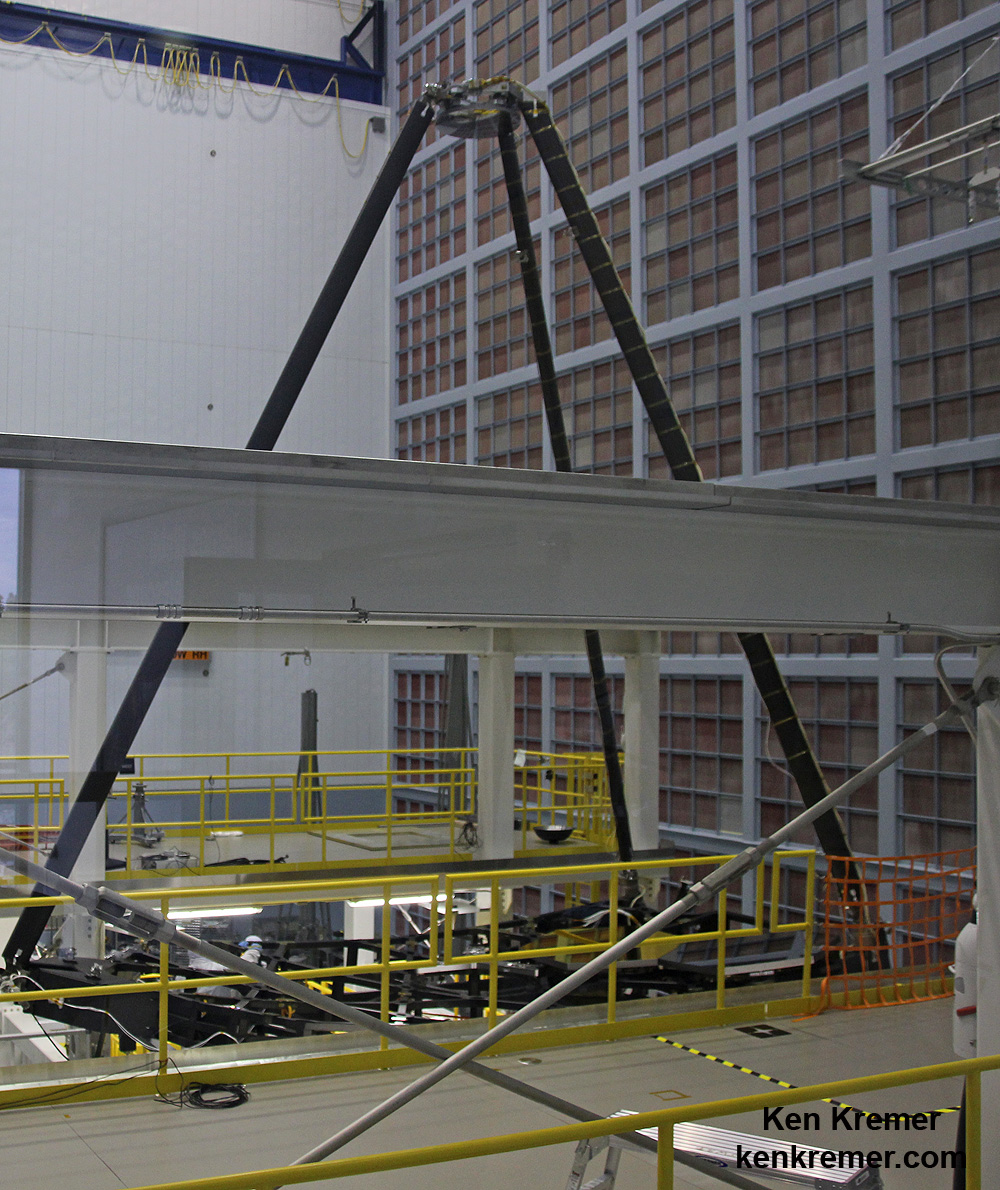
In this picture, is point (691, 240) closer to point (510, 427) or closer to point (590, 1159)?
point (510, 427)

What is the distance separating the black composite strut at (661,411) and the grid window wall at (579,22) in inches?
243

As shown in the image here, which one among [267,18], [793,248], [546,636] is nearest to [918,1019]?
[546,636]

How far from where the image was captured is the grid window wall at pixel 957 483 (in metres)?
13.3

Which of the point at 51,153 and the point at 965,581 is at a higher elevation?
the point at 51,153

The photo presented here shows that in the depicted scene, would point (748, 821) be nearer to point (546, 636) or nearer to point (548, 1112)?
Result: point (546, 636)

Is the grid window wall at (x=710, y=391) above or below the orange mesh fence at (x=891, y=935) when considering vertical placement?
above

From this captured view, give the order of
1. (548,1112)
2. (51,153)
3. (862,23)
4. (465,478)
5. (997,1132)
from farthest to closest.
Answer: (51,153) < (862,23) < (548,1112) < (997,1132) < (465,478)

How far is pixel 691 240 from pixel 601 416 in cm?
374

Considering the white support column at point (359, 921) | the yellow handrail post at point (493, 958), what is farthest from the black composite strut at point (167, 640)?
the white support column at point (359, 921)

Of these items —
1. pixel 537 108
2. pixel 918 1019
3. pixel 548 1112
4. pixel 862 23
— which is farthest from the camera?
pixel 862 23

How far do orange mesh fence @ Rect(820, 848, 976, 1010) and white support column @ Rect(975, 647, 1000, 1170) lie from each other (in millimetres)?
3202

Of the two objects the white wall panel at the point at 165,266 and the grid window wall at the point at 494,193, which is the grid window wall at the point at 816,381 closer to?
the grid window wall at the point at 494,193

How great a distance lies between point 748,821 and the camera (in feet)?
56.6

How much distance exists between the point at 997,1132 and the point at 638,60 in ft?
53.7
